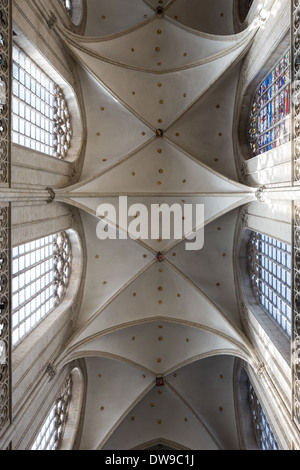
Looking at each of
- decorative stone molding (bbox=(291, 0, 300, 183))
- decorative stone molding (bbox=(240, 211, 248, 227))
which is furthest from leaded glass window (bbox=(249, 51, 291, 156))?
decorative stone molding (bbox=(240, 211, 248, 227))

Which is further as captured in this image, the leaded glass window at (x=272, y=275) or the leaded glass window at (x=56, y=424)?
the leaded glass window at (x=56, y=424)

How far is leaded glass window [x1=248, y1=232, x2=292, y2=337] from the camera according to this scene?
1062 centimetres

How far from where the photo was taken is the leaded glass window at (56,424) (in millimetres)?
11820

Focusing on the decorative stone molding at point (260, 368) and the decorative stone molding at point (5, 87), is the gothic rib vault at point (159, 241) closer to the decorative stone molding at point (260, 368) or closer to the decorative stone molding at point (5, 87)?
the decorative stone molding at point (260, 368)

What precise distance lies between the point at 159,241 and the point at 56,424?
731cm

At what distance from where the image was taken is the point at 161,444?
1661 cm

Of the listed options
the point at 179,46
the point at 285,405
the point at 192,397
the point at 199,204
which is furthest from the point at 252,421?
the point at 179,46

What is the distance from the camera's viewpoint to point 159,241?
593 inches

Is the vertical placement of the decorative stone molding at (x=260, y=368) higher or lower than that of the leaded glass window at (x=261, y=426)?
higher

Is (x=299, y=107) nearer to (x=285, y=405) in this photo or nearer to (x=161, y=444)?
(x=285, y=405)

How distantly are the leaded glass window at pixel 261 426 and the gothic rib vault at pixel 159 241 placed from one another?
106 centimetres

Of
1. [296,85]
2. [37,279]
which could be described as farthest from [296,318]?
[37,279]

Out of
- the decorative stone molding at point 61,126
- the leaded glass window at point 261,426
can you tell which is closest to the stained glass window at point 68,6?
the decorative stone molding at point 61,126

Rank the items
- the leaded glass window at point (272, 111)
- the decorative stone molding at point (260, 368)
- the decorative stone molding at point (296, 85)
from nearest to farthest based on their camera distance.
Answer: the decorative stone molding at point (296, 85), the leaded glass window at point (272, 111), the decorative stone molding at point (260, 368)
